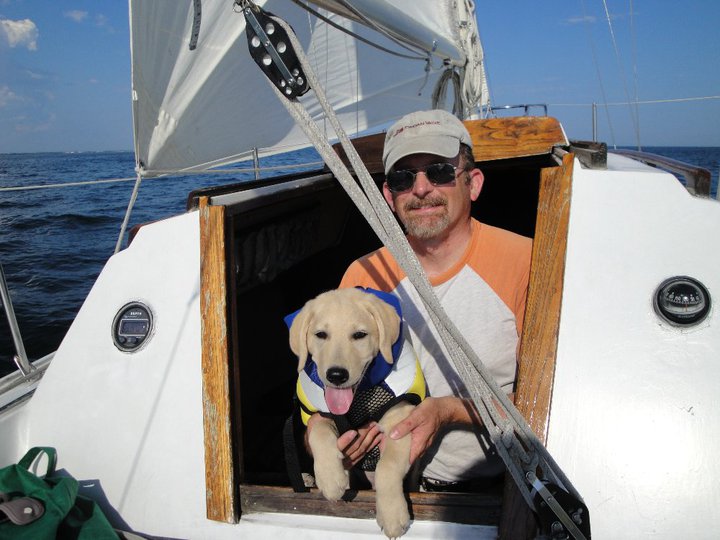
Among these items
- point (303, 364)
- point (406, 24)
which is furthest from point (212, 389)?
point (406, 24)

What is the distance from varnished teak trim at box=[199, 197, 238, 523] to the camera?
1.80 m

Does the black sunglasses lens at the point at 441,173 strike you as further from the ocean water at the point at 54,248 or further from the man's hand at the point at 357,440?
the ocean water at the point at 54,248

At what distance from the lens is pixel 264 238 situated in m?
3.33

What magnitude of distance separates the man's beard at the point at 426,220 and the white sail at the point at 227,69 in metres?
1.09

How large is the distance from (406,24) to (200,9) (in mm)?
1488

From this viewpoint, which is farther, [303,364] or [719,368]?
[303,364]

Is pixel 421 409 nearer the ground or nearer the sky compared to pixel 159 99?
nearer the ground

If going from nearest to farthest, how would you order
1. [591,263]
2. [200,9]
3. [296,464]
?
1. [591,263]
2. [296,464]
3. [200,9]

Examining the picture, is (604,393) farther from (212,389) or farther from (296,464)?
(212,389)

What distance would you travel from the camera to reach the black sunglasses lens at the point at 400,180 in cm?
219

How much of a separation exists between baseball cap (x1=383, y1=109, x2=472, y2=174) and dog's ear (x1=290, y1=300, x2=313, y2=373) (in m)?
0.78

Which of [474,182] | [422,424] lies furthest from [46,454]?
[474,182]

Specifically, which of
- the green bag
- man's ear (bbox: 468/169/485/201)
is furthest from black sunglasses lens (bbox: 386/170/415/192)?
the green bag

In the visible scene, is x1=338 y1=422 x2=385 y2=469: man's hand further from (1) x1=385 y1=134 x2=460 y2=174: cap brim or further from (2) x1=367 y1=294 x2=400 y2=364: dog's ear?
(1) x1=385 y1=134 x2=460 y2=174: cap brim
